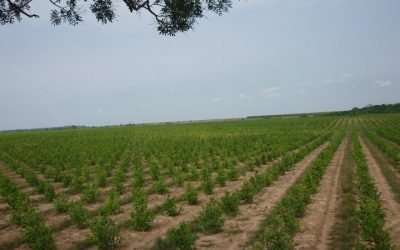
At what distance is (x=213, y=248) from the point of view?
8750 mm

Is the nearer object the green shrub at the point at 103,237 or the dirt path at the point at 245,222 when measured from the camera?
the green shrub at the point at 103,237

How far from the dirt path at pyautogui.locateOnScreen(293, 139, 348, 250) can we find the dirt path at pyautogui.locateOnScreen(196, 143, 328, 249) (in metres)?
1.21

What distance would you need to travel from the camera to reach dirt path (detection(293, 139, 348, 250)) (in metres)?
8.81

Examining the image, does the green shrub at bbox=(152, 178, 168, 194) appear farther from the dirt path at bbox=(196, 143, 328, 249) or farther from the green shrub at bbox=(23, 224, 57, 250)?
the green shrub at bbox=(23, 224, 57, 250)

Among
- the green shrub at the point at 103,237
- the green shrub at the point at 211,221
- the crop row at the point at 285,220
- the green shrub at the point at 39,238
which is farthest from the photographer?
the green shrub at the point at 211,221

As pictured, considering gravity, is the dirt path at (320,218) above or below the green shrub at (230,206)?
below

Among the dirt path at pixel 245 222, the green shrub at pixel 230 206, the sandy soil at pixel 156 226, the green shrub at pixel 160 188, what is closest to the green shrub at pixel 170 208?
the sandy soil at pixel 156 226

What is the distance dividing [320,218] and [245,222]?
2091 millimetres

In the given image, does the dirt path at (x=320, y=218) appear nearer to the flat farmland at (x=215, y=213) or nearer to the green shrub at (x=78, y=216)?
the flat farmland at (x=215, y=213)

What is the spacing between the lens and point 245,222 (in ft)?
35.3

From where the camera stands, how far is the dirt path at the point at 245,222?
906 cm

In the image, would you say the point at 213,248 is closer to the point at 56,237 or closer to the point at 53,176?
the point at 56,237

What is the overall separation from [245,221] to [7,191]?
10091 millimetres

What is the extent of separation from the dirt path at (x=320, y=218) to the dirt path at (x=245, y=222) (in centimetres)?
121
